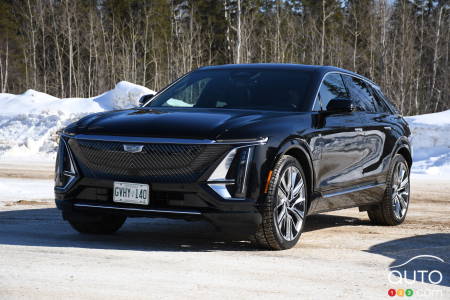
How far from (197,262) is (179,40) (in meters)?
51.4

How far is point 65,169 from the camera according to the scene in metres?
6.91

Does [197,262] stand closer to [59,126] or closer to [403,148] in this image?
[403,148]

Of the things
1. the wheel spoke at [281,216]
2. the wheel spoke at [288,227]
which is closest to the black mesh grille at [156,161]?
the wheel spoke at [281,216]

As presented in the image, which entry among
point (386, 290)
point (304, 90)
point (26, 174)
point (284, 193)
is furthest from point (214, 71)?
point (26, 174)

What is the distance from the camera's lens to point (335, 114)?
774 cm

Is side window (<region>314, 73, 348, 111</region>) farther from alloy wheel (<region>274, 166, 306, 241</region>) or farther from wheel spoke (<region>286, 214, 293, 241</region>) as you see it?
wheel spoke (<region>286, 214, 293, 241</region>)

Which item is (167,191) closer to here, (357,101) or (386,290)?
(386,290)

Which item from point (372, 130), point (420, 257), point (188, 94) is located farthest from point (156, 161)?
point (372, 130)

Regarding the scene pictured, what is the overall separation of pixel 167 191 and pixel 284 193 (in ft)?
3.38

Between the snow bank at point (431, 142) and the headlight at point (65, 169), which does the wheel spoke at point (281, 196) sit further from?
the snow bank at point (431, 142)

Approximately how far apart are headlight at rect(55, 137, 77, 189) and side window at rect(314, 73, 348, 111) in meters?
2.30

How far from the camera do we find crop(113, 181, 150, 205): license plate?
639 centimetres

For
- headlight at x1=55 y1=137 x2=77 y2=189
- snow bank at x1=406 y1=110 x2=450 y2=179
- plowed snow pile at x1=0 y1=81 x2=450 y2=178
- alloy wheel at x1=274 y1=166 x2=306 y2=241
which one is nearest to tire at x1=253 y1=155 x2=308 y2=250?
alloy wheel at x1=274 y1=166 x2=306 y2=241

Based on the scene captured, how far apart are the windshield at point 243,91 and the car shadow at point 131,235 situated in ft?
4.06
